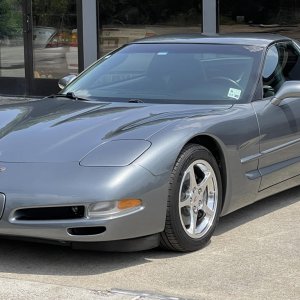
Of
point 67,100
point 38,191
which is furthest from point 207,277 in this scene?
point 67,100

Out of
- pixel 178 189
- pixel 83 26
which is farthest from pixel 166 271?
pixel 83 26

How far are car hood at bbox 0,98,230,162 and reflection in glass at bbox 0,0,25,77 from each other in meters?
7.89

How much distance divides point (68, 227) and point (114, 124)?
841 millimetres

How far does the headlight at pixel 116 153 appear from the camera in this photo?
395 centimetres

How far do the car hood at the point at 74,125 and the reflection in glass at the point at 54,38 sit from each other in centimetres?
726

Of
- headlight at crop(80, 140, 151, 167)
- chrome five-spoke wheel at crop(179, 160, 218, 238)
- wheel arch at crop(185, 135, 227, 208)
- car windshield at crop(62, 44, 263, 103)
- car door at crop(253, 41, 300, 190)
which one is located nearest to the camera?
headlight at crop(80, 140, 151, 167)

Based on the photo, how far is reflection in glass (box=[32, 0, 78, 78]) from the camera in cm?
1204

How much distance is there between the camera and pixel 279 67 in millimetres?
5609

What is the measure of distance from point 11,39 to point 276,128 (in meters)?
8.74

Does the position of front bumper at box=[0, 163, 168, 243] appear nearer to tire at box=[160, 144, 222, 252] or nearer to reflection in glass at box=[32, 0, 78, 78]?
tire at box=[160, 144, 222, 252]

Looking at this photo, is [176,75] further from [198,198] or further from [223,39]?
[198,198]

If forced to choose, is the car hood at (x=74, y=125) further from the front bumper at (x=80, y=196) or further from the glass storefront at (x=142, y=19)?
the glass storefront at (x=142, y=19)

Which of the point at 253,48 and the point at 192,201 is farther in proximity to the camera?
the point at 253,48

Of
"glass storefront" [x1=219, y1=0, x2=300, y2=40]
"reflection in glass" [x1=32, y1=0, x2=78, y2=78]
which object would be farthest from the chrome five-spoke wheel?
"reflection in glass" [x1=32, y1=0, x2=78, y2=78]
